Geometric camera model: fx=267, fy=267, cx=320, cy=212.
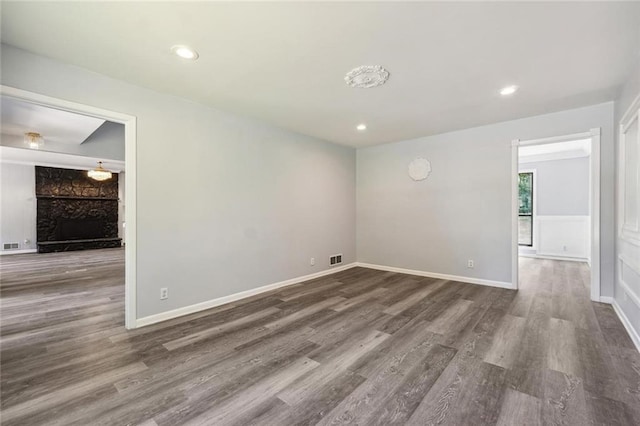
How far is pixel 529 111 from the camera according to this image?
3584 mm

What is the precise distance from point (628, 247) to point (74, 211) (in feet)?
42.0

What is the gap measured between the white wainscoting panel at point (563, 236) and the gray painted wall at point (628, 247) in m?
4.05

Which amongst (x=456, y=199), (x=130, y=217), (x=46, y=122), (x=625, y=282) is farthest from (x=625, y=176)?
(x=46, y=122)

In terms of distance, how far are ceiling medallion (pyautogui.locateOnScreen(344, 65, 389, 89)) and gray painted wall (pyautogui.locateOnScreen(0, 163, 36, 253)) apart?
1062cm

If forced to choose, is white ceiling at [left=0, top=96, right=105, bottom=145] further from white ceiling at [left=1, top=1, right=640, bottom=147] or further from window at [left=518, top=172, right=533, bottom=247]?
window at [left=518, top=172, right=533, bottom=247]

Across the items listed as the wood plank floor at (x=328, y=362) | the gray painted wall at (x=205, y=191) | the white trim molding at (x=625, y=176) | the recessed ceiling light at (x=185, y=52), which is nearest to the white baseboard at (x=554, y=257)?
the wood plank floor at (x=328, y=362)

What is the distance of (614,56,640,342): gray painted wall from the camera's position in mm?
2369

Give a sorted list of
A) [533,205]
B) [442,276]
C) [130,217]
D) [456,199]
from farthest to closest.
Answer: [533,205]
[442,276]
[456,199]
[130,217]

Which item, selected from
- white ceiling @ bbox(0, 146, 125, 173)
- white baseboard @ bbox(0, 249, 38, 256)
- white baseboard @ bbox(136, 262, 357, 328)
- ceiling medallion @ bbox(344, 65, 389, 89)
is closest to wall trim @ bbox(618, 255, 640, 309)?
ceiling medallion @ bbox(344, 65, 389, 89)

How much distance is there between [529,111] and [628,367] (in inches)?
119

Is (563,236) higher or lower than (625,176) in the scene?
lower

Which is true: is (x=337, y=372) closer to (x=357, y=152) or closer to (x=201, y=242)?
(x=201, y=242)

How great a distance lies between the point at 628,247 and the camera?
8.77 feet

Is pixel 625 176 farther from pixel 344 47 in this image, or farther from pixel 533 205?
pixel 533 205
